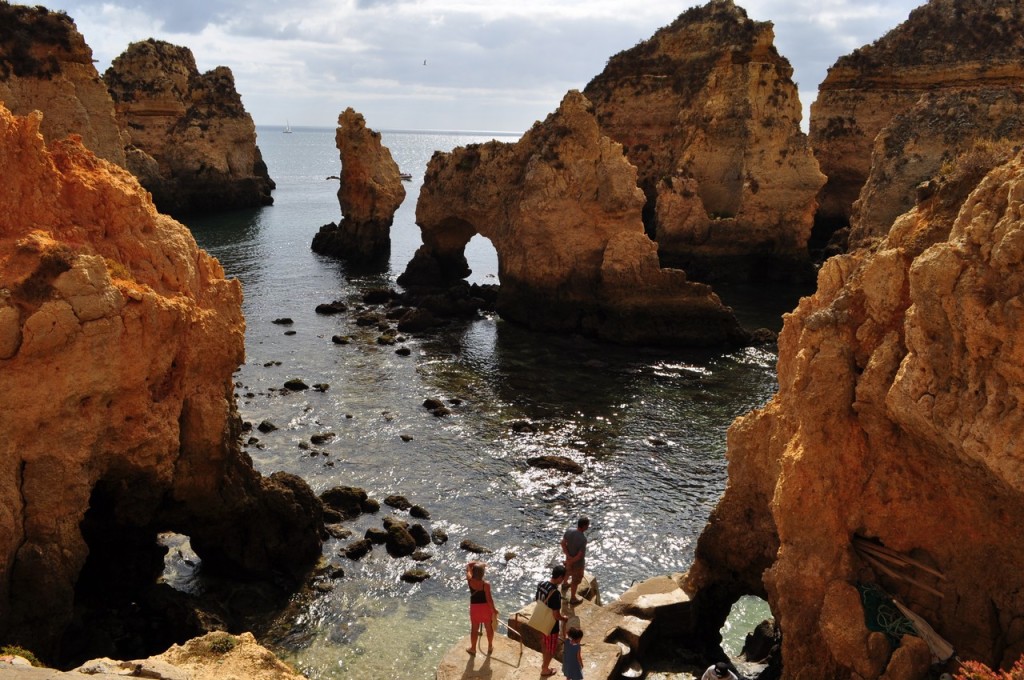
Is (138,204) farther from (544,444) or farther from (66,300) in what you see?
(544,444)

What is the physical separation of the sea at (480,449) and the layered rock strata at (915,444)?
19.2ft

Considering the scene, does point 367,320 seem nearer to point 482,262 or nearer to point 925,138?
point 482,262

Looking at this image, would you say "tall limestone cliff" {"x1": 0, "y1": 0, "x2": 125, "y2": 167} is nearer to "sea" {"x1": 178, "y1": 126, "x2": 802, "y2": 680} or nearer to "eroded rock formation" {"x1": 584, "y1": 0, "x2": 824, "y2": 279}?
"sea" {"x1": 178, "y1": 126, "x2": 802, "y2": 680}

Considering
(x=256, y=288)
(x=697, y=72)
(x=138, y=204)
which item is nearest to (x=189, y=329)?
(x=138, y=204)

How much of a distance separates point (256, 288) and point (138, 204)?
109 feet

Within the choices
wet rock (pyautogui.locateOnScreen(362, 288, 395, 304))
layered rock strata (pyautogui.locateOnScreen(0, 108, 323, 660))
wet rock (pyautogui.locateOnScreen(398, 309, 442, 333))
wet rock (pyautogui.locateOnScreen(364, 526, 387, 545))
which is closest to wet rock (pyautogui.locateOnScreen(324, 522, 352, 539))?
wet rock (pyautogui.locateOnScreen(364, 526, 387, 545))

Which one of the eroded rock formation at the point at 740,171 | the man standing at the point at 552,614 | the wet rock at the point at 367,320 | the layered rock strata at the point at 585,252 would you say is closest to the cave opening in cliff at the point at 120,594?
the man standing at the point at 552,614

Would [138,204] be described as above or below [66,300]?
above

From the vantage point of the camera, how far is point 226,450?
1677 cm

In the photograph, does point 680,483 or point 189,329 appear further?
point 680,483

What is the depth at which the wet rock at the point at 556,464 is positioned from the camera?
78.6 ft

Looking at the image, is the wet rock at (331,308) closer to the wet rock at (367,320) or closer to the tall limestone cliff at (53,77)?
the wet rock at (367,320)

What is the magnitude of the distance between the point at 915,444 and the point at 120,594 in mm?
14128

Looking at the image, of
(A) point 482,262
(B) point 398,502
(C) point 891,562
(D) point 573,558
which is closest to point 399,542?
(B) point 398,502
